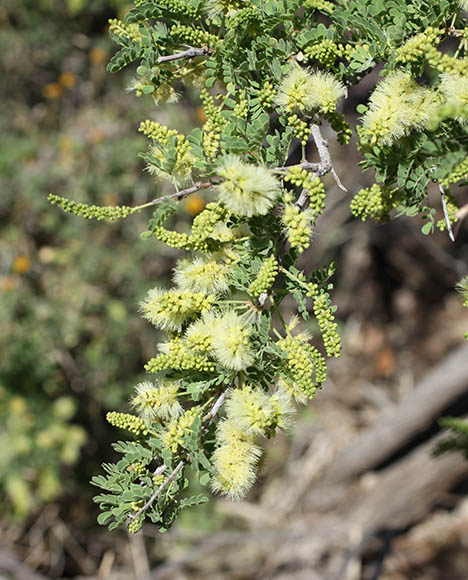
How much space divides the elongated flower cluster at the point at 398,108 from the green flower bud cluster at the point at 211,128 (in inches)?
9.4

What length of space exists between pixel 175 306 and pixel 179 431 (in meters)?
0.20

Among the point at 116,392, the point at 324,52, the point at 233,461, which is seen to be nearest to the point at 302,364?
the point at 233,461

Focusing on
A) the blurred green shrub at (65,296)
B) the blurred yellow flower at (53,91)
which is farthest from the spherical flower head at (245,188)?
the blurred yellow flower at (53,91)

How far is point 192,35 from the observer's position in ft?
3.14

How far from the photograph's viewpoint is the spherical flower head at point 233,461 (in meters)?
0.87

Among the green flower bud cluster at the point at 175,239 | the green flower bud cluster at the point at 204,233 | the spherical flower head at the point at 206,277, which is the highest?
the green flower bud cluster at the point at 204,233

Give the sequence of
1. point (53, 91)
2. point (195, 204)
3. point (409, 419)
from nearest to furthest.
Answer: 1. point (409, 419)
2. point (195, 204)
3. point (53, 91)

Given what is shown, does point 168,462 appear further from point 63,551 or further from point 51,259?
point 63,551

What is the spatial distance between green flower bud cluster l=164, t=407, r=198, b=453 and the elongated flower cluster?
522mm

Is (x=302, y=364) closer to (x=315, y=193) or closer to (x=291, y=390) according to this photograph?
(x=291, y=390)

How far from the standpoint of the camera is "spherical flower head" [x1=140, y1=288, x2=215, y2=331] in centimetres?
89

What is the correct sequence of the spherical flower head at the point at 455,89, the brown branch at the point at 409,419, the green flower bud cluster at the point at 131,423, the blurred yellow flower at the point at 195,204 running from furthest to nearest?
the blurred yellow flower at the point at 195,204
the brown branch at the point at 409,419
the green flower bud cluster at the point at 131,423
the spherical flower head at the point at 455,89

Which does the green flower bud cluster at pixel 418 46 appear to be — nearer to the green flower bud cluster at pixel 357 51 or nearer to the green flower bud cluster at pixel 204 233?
the green flower bud cluster at pixel 357 51

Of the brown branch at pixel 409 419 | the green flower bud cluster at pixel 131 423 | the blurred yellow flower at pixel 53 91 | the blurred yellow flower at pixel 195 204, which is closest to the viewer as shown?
the green flower bud cluster at pixel 131 423
